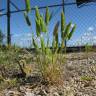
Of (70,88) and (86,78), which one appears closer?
(70,88)

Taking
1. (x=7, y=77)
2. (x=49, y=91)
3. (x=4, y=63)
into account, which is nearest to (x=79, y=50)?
(x=4, y=63)

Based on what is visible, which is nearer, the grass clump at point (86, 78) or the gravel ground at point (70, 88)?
the gravel ground at point (70, 88)

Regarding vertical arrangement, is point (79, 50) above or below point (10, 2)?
below

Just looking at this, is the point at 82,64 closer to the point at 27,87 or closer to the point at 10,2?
the point at 27,87

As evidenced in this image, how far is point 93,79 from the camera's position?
4062mm

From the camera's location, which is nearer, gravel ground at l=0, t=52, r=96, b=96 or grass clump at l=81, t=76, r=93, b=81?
gravel ground at l=0, t=52, r=96, b=96

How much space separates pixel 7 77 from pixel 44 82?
1.90 ft

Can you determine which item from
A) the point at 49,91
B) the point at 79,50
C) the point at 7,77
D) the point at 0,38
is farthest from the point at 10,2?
the point at 49,91

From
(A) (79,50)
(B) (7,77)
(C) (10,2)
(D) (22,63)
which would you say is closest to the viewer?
(B) (7,77)

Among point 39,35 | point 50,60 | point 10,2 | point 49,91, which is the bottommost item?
point 49,91

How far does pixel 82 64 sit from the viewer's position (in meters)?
5.05

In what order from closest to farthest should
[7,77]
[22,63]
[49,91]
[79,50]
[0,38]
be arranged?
1. [49,91]
2. [7,77]
3. [22,63]
4. [0,38]
5. [79,50]

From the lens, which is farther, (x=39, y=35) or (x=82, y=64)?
(x=82, y=64)

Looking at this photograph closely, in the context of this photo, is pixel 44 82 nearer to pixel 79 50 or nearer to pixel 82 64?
pixel 82 64
